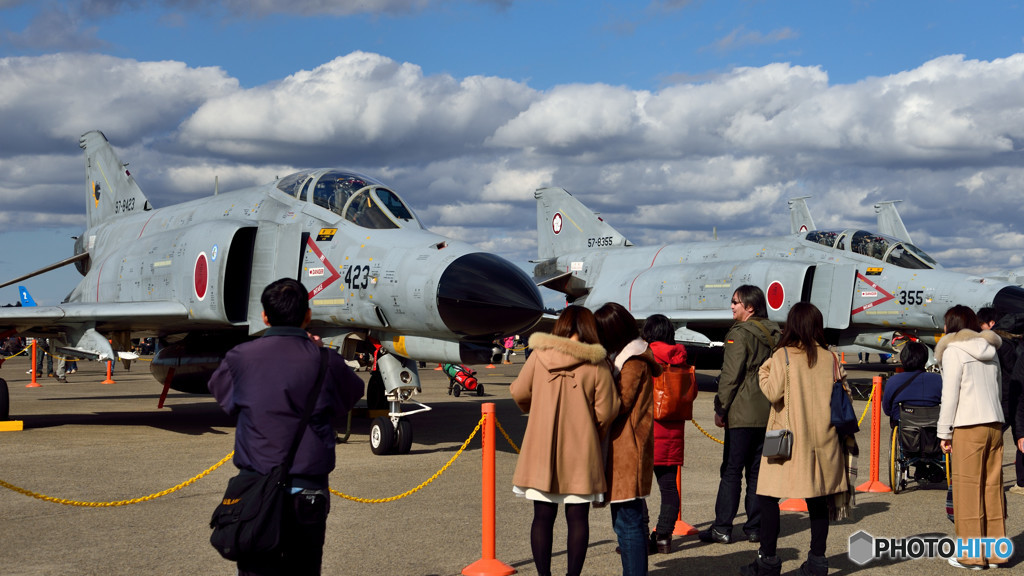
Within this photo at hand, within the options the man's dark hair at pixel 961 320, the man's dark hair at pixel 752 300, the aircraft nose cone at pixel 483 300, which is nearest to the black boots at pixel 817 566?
the man's dark hair at pixel 752 300

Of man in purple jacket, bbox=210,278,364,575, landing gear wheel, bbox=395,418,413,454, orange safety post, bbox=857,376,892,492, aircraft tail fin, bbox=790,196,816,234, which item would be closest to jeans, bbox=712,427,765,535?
orange safety post, bbox=857,376,892,492

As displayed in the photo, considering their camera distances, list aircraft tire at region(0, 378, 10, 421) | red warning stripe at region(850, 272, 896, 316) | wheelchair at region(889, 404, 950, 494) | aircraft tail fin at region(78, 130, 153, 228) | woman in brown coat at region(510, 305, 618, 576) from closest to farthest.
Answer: woman in brown coat at region(510, 305, 618, 576), wheelchair at region(889, 404, 950, 494), aircraft tire at region(0, 378, 10, 421), aircraft tail fin at region(78, 130, 153, 228), red warning stripe at region(850, 272, 896, 316)

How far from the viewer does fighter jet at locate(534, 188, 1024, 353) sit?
→ 18.0m

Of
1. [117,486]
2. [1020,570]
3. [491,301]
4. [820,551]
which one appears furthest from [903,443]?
[117,486]

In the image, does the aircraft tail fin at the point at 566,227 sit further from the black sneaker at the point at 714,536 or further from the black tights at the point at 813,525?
the black tights at the point at 813,525

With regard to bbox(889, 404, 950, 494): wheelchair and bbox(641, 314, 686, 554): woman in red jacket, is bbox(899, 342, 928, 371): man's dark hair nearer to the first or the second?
bbox(889, 404, 950, 494): wheelchair

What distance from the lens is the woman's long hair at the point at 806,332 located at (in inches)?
209

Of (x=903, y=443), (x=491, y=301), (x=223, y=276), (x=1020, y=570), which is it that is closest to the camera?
(x=1020, y=570)

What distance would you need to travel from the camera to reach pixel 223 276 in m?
11.2

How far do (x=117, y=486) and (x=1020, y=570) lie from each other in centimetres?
737

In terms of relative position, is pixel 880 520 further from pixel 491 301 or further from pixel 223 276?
pixel 223 276

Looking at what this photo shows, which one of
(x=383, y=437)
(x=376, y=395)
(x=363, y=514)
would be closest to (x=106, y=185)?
(x=376, y=395)

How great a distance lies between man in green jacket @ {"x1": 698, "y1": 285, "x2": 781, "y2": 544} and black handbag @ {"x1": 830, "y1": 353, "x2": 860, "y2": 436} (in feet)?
2.06

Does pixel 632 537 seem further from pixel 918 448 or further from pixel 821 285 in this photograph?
pixel 821 285
